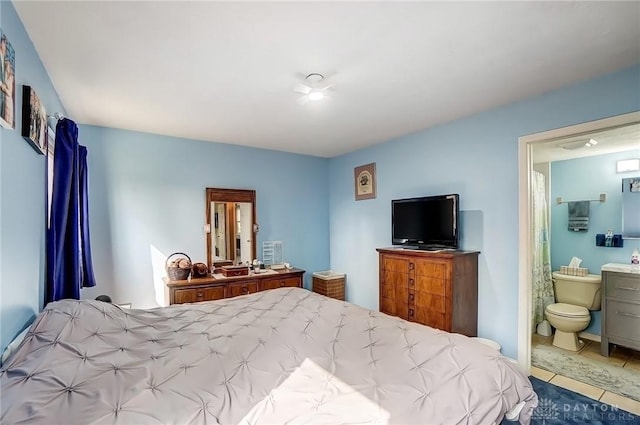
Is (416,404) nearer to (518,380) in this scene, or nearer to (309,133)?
(518,380)

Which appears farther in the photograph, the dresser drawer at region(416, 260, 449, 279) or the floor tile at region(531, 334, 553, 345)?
the floor tile at region(531, 334, 553, 345)

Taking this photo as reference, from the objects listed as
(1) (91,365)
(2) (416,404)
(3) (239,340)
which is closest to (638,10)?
(2) (416,404)

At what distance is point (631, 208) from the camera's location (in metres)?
3.51

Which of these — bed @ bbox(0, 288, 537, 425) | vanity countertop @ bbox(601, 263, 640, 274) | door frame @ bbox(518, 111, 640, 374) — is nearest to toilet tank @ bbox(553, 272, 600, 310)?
vanity countertop @ bbox(601, 263, 640, 274)

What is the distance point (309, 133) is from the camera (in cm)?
373

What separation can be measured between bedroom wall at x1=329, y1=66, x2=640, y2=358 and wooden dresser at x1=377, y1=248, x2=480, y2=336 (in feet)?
0.56

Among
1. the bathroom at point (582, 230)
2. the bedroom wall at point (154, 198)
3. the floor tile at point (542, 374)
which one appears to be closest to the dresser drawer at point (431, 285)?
the floor tile at point (542, 374)

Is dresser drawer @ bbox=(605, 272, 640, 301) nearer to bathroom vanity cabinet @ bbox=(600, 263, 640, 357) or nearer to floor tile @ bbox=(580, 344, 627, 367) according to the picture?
bathroom vanity cabinet @ bbox=(600, 263, 640, 357)

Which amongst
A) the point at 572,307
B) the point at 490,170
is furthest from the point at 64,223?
the point at 572,307

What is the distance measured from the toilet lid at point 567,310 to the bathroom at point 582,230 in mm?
112

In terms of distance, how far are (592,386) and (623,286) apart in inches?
47.4

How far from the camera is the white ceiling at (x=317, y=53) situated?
1567 mm

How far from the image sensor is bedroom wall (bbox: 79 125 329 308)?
3.39m

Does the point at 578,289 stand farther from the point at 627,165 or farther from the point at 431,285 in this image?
the point at 431,285
